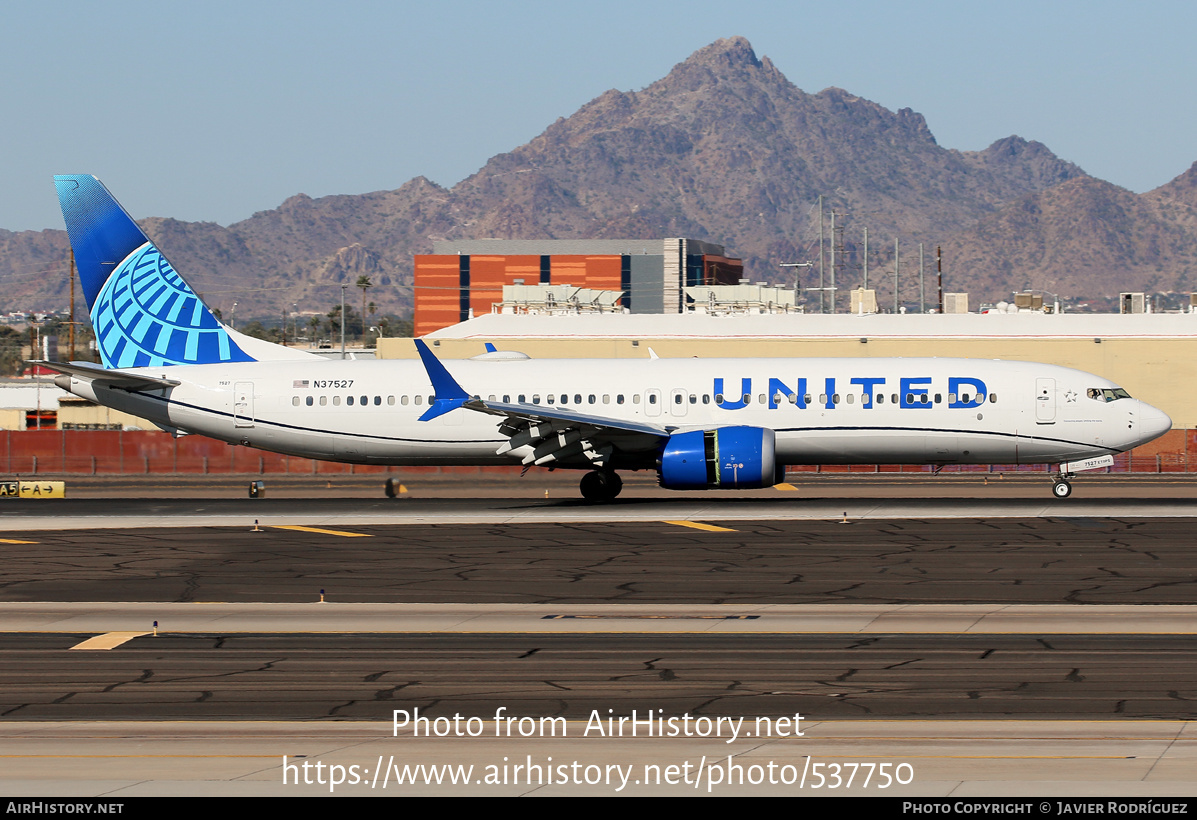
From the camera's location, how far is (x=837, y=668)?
17047 millimetres

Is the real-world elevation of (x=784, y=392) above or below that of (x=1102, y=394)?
above

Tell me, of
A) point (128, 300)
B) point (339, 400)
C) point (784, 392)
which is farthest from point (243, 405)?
point (784, 392)

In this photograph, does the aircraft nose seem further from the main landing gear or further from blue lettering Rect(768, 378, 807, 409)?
the main landing gear

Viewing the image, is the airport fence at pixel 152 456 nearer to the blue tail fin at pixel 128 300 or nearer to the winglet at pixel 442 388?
the blue tail fin at pixel 128 300

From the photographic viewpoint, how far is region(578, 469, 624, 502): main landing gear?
1567 inches

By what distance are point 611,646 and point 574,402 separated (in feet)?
71.7

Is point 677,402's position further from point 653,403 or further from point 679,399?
point 653,403

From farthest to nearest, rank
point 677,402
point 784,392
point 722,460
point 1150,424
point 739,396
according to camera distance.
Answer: point 677,402 < point 739,396 < point 784,392 < point 1150,424 < point 722,460

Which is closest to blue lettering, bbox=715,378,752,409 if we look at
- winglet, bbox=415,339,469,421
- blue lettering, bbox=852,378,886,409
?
blue lettering, bbox=852,378,886,409

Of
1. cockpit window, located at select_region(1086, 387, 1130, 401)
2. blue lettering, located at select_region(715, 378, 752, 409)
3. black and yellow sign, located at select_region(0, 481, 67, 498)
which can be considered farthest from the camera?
black and yellow sign, located at select_region(0, 481, 67, 498)

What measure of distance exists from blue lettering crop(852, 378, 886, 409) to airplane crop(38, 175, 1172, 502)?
57 mm

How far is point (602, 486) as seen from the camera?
131ft

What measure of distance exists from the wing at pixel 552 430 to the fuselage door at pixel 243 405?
6140mm
